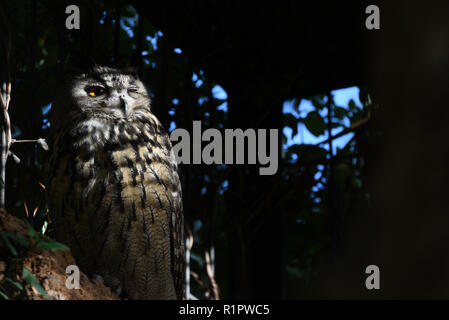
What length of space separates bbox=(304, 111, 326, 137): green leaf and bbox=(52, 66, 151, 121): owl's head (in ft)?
3.46

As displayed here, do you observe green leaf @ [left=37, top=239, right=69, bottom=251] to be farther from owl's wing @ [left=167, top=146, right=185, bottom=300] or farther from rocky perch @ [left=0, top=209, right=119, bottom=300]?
owl's wing @ [left=167, top=146, right=185, bottom=300]

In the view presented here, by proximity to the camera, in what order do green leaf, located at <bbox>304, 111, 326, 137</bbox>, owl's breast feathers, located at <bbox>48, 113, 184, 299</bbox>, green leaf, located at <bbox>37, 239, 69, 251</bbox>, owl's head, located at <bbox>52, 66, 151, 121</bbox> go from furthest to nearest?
green leaf, located at <bbox>304, 111, 326, 137</bbox> < owl's head, located at <bbox>52, 66, 151, 121</bbox> < owl's breast feathers, located at <bbox>48, 113, 184, 299</bbox> < green leaf, located at <bbox>37, 239, 69, 251</bbox>

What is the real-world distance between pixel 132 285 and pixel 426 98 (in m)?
1.29

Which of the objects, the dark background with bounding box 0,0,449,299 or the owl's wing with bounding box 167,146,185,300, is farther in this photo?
the dark background with bounding box 0,0,449,299

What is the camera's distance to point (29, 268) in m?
0.92

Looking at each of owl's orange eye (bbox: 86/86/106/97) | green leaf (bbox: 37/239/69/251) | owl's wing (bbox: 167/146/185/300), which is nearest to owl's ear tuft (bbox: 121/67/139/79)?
owl's orange eye (bbox: 86/86/106/97)

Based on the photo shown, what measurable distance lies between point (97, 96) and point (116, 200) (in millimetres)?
402

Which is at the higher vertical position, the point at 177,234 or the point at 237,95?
the point at 237,95

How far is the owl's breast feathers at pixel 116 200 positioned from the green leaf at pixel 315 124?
100 centimetres

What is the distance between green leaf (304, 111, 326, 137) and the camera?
7.38 feet

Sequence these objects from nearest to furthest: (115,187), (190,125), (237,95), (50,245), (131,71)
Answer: (50,245) → (115,187) → (131,71) → (190,125) → (237,95)

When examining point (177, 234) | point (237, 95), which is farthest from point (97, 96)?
point (237, 95)

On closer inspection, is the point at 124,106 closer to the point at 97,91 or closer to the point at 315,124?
the point at 97,91
